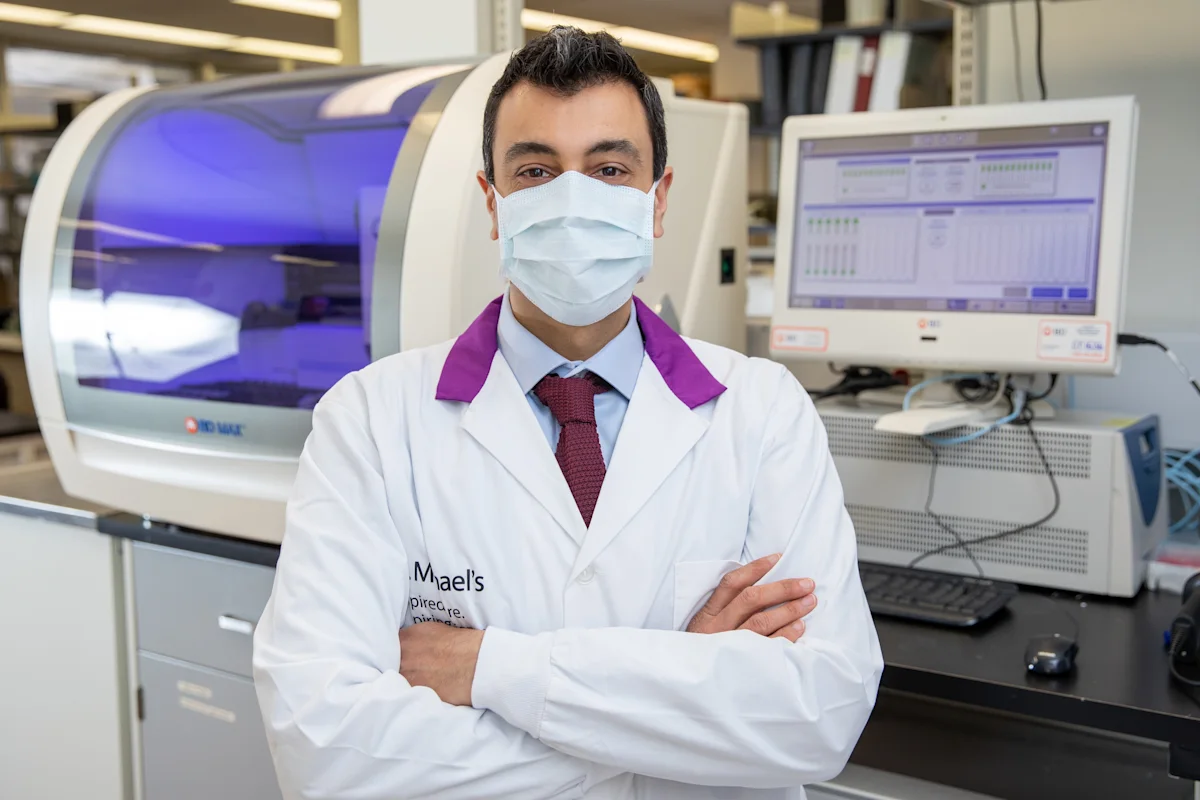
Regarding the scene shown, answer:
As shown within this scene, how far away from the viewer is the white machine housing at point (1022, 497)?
5.04 feet

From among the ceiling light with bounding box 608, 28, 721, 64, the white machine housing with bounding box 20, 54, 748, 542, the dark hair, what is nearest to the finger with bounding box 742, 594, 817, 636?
the dark hair

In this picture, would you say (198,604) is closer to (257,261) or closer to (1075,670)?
(257,261)

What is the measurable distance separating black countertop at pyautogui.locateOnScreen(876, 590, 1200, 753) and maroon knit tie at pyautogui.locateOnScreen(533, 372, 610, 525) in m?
0.44

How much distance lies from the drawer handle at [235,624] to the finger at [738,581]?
951 mm

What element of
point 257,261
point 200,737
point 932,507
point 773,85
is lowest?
point 200,737

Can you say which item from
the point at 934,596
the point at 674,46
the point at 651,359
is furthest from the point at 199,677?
the point at 674,46

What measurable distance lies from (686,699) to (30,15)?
29.5ft

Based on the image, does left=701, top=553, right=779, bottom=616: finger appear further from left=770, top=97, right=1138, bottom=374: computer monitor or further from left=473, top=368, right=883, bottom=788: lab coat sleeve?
left=770, top=97, right=1138, bottom=374: computer monitor

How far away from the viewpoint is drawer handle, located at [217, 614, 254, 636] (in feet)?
5.92

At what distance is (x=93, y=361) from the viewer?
1947 millimetres

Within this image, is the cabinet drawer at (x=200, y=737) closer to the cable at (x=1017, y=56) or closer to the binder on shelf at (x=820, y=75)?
the cable at (x=1017, y=56)

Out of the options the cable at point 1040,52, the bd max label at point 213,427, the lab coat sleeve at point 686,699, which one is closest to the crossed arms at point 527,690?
the lab coat sleeve at point 686,699

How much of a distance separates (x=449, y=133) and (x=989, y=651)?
0.97 metres

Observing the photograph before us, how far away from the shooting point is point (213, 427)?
1818 millimetres
